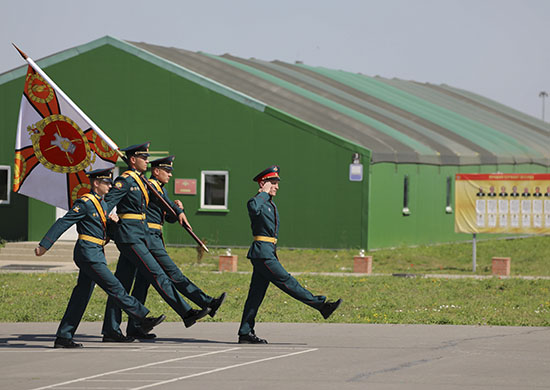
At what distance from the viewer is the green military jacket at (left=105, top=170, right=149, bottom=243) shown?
11.5 metres

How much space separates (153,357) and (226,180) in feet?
61.8

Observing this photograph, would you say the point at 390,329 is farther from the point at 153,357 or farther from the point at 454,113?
the point at 454,113

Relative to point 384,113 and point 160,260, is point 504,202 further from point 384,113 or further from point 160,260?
point 160,260

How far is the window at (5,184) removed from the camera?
3031 cm

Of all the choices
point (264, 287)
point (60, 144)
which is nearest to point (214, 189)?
point (60, 144)

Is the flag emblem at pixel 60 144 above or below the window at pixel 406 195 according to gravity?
below

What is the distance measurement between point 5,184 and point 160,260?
1970 cm

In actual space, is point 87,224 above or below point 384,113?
below

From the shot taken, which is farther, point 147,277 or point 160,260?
point 160,260

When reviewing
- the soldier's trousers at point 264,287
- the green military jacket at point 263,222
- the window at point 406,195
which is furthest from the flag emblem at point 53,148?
the window at point 406,195

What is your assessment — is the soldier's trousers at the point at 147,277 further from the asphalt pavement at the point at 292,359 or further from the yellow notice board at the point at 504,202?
the yellow notice board at the point at 504,202

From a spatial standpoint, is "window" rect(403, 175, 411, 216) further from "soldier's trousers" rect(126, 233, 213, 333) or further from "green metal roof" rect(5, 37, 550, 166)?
"soldier's trousers" rect(126, 233, 213, 333)

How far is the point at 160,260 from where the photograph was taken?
11836 millimetres

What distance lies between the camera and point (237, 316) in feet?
47.5
